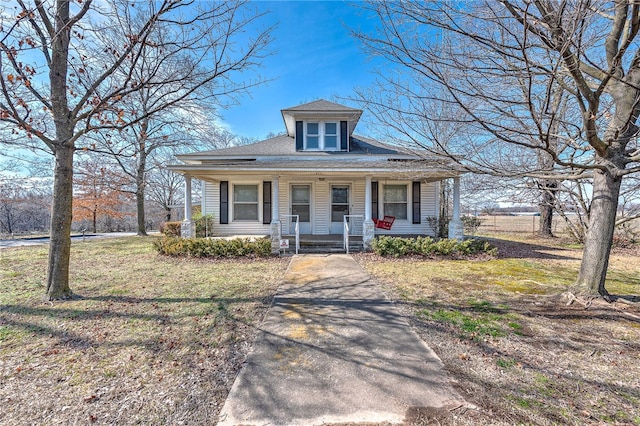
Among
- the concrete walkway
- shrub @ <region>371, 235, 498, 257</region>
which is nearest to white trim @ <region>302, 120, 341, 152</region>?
shrub @ <region>371, 235, 498, 257</region>

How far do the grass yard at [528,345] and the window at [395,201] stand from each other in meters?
5.70

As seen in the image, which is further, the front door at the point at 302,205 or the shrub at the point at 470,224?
the shrub at the point at 470,224

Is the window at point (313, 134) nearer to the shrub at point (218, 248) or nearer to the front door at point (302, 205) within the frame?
the front door at point (302, 205)

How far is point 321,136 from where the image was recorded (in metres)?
11.6

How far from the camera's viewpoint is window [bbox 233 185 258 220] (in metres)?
11.7

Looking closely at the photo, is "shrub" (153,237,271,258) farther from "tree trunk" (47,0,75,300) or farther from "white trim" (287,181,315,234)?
"tree trunk" (47,0,75,300)

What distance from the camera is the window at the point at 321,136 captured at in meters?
11.6

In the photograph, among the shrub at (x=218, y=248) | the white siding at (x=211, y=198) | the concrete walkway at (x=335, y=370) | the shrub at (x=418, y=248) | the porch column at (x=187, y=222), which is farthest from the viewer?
the white siding at (x=211, y=198)

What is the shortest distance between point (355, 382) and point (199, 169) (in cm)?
835

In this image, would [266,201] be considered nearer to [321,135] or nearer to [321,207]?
[321,207]

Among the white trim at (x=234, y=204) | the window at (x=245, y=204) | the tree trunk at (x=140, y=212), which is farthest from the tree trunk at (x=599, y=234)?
the tree trunk at (x=140, y=212)

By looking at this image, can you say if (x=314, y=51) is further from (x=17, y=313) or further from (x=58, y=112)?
(x=17, y=313)

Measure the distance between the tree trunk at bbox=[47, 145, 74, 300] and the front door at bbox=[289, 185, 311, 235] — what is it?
7.76 meters

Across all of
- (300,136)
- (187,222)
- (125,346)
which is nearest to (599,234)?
(125,346)
